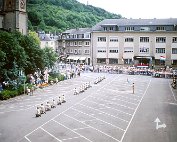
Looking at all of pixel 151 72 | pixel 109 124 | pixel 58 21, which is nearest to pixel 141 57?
pixel 151 72

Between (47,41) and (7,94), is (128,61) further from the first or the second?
(7,94)

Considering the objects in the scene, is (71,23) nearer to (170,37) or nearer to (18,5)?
(170,37)

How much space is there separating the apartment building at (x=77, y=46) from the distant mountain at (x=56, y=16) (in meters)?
37.3

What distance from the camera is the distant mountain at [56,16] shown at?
141875mm

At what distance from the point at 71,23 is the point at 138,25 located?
78936 mm

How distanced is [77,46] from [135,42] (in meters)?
24.4

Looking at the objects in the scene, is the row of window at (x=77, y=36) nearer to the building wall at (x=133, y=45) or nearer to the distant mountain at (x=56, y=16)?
the building wall at (x=133, y=45)

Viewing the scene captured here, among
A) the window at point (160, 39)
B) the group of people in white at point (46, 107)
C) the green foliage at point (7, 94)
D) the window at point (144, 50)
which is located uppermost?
the window at point (160, 39)

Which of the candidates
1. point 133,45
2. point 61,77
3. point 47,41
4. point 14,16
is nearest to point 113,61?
point 133,45

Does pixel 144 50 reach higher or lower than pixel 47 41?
lower

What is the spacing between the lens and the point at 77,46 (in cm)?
9812

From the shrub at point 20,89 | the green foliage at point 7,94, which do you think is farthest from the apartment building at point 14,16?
the green foliage at point 7,94

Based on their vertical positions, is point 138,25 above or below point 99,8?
below

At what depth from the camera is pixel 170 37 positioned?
7731cm
